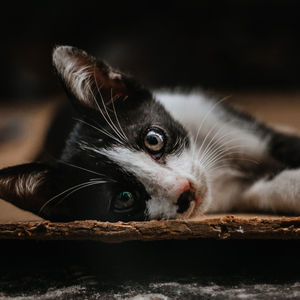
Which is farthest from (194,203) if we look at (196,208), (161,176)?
(161,176)

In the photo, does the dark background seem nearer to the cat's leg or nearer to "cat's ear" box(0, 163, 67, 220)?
the cat's leg

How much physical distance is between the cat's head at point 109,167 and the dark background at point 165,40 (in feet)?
3.17

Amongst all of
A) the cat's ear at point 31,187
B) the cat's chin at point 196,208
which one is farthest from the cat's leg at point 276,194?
the cat's ear at point 31,187

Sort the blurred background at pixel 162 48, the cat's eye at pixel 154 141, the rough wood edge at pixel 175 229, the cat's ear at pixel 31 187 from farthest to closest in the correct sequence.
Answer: the blurred background at pixel 162 48
the cat's eye at pixel 154 141
the cat's ear at pixel 31 187
the rough wood edge at pixel 175 229

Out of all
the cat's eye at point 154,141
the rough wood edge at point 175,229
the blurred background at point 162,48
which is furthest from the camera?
the blurred background at point 162,48

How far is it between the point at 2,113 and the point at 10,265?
184 cm

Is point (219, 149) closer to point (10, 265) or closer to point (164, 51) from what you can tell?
point (10, 265)

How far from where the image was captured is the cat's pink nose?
112 cm

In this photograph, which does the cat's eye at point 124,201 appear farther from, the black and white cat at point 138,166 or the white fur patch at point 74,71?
the white fur patch at point 74,71

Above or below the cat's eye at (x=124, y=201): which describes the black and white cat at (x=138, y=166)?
above

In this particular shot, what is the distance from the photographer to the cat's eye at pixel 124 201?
117 cm

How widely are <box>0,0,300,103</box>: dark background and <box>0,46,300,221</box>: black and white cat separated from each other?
88cm

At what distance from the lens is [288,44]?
2701mm

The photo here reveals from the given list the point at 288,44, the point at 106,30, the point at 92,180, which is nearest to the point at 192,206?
the point at 92,180
